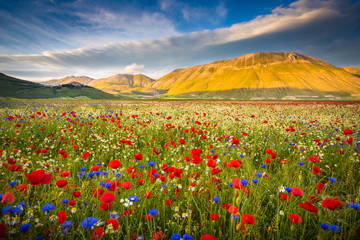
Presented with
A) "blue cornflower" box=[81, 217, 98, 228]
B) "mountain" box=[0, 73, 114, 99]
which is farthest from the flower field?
"mountain" box=[0, 73, 114, 99]

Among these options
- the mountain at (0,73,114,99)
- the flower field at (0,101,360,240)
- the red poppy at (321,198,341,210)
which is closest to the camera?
the red poppy at (321,198,341,210)

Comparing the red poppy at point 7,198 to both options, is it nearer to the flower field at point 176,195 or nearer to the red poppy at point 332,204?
the flower field at point 176,195

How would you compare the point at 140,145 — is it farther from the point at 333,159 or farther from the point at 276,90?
the point at 276,90

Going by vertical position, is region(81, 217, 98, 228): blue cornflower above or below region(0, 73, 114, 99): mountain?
below

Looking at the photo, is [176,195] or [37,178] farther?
[176,195]

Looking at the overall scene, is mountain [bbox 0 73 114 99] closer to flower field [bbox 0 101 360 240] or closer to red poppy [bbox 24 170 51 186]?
flower field [bbox 0 101 360 240]

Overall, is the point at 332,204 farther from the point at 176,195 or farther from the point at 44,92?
the point at 44,92

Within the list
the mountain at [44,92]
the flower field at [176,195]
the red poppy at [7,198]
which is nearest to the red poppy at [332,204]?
the flower field at [176,195]

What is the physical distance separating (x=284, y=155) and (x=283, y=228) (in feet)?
12.0

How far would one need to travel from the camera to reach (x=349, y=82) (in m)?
186

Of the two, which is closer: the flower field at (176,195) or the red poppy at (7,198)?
the red poppy at (7,198)

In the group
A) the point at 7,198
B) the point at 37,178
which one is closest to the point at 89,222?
the point at 37,178

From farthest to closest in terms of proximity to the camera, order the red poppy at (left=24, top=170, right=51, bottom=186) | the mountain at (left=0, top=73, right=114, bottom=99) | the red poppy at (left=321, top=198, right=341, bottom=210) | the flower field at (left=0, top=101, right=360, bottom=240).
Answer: the mountain at (left=0, top=73, right=114, bottom=99)
the flower field at (left=0, top=101, right=360, bottom=240)
the red poppy at (left=24, top=170, right=51, bottom=186)
the red poppy at (left=321, top=198, right=341, bottom=210)

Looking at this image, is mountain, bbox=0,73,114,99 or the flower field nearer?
the flower field
